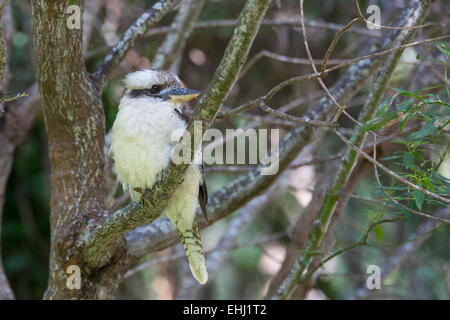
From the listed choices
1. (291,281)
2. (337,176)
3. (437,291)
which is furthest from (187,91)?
(437,291)

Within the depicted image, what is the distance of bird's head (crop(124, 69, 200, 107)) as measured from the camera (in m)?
2.60

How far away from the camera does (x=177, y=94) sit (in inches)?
101

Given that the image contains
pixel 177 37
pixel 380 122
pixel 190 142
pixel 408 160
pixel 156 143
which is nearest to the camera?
pixel 190 142

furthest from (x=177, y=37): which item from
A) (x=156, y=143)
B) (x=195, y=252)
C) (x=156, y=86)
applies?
(x=195, y=252)

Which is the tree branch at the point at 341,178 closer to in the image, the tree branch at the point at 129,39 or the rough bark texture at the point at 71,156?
the rough bark texture at the point at 71,156

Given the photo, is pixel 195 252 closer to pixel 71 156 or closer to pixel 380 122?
pixel 71 156

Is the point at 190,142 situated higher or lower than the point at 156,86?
lower

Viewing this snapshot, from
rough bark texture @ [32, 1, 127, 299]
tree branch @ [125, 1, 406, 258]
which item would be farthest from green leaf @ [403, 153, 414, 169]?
rough bark texture @ [32, 1, 127, 299]

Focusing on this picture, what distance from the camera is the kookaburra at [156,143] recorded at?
2.44 m

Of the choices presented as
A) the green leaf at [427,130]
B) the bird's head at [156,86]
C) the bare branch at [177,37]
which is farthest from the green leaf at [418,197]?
the bare branch at [177,37]

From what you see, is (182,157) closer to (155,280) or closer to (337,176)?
(337,176)

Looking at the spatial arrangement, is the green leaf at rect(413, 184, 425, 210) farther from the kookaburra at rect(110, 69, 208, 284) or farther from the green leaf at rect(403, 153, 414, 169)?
the kookaburra at rect(110, 69, 208, 284)

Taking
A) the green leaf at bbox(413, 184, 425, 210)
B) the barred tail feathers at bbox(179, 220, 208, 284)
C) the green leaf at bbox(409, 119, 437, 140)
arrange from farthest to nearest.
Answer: the barred tail feathers at bbox(179, 220, 208, 284) < the green leaf at bbox(413, 184, 425, 210) < the green leaf at bbox(409, 119, 437, 140)

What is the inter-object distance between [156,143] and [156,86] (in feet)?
1.13
